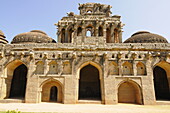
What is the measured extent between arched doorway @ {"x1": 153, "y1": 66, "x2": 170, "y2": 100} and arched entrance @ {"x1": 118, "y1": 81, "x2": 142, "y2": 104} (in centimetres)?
508

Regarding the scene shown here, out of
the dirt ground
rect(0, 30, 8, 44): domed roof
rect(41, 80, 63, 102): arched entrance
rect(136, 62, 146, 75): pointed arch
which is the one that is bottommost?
the dirt ground

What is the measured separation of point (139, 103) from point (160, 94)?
19.3 ft

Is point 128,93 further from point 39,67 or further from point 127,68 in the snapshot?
point 39,67

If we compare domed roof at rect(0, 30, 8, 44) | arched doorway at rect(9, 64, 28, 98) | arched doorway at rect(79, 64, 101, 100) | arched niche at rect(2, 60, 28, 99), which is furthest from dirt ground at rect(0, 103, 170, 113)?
domed roof at rect(0, 30, 8, 44)

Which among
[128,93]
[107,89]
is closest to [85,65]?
[107,89]

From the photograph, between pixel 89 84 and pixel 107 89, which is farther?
→ pixel 89 84

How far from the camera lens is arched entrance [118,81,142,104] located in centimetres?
1488

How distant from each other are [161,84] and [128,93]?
6260mm

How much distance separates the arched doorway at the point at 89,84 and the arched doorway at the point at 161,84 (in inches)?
335

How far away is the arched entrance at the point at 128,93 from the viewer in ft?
48.8

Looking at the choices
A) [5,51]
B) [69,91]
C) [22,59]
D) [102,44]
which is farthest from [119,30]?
[5,51]

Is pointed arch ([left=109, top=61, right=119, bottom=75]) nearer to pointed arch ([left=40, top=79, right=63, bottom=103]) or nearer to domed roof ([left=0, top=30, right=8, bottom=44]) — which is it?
pointed arch ([left=40, top=79, right=63, bottom=103])

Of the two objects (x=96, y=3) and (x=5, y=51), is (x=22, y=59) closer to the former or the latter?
(x=5, y=51)

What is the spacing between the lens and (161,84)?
699 inches
